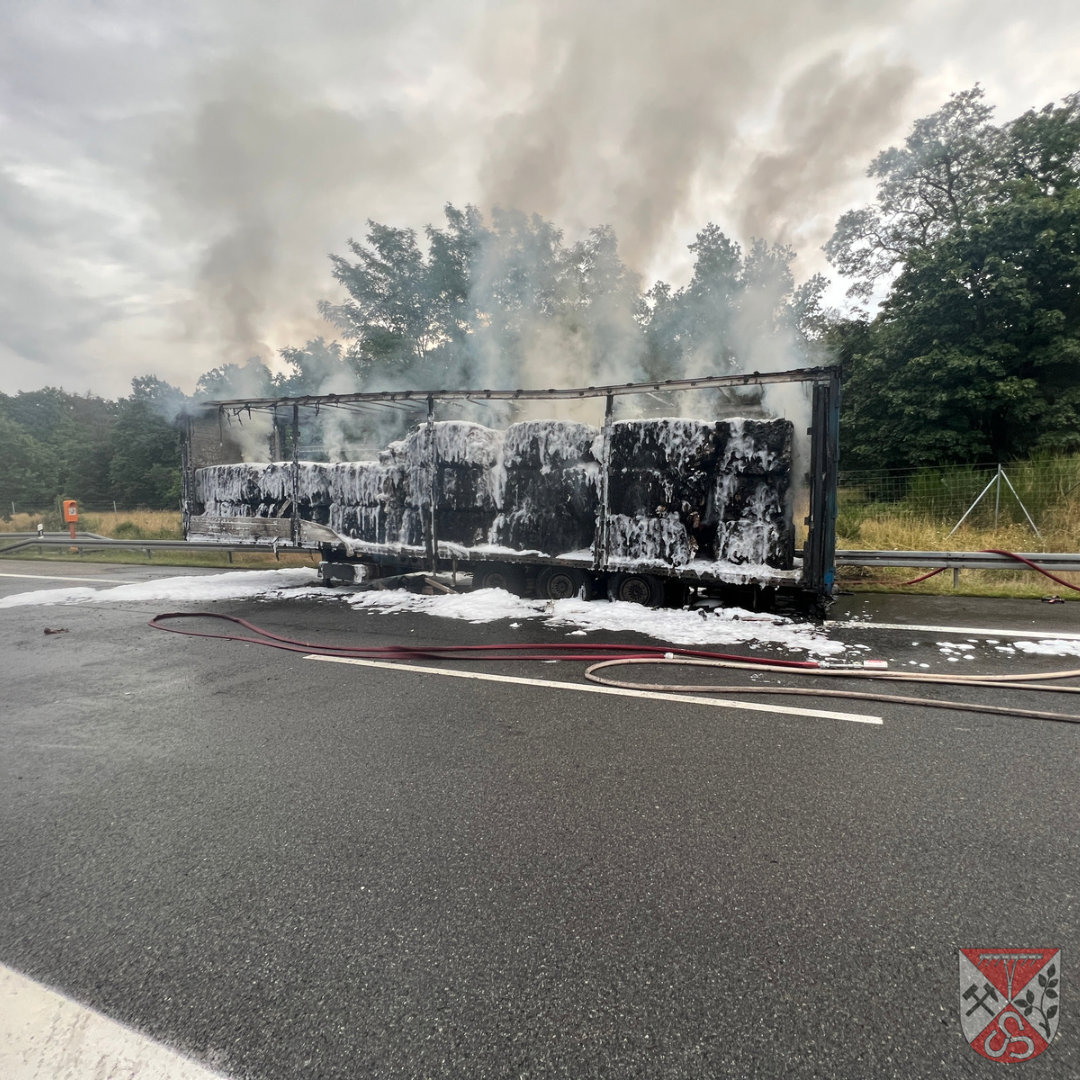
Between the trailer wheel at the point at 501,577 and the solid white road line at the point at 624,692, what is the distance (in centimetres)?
332

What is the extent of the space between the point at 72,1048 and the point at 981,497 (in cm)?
1359

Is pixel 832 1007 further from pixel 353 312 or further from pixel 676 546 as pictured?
pixel 353 312

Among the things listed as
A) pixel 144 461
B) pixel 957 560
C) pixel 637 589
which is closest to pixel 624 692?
pixel 637 589

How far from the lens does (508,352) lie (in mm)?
18172

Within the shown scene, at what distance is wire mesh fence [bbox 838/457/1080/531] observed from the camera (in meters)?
10.4

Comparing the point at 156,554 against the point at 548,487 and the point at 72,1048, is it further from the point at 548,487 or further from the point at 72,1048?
the point at 72,1048

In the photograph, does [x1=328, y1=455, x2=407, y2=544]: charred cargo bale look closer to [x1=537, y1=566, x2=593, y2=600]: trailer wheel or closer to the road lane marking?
[x1=537, y1=566, x2=593, y2=600]: trailer wheel

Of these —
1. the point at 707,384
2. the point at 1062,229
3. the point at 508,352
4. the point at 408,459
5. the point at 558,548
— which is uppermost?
the point at 1062,229

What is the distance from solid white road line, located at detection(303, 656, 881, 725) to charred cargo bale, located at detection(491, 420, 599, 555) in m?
3.36

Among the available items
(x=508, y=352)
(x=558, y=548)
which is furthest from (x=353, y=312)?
(x=558, y=548)

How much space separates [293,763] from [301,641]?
2985mm

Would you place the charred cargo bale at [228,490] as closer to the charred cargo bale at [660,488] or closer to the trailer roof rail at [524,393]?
the trailer roof rail at [524,393]

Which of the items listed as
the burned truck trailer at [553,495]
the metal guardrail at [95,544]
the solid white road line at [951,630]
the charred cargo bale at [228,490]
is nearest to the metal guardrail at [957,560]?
the burned truck trailer at [553,495]

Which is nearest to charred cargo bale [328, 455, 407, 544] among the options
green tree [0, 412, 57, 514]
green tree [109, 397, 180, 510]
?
green tree [109, 397, 180, 510]
